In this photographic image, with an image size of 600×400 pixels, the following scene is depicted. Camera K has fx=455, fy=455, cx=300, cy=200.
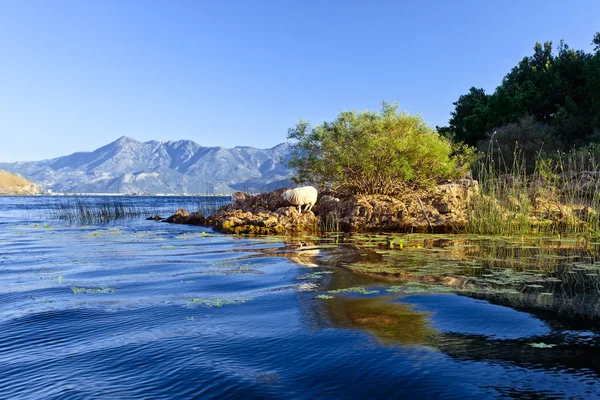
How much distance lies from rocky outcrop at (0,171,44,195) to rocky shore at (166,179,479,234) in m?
171

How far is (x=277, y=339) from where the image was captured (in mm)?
4641

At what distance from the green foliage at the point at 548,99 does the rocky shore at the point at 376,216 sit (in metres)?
12.8

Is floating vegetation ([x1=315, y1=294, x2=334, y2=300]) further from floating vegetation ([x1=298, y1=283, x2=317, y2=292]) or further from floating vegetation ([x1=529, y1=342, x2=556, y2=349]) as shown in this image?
floating vegetation ([x1=529, y1=342, x2=556, y2=349])

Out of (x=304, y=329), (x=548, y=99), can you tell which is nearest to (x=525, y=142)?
(x=548, y=99)

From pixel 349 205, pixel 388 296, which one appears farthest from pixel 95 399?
pixel 349 205

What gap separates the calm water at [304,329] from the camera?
3545 mm

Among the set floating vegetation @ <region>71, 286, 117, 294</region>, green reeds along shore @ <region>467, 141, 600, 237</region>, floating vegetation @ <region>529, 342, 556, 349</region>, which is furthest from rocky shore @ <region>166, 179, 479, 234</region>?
floating vegetation @ <region>529, 342, 556, 349</region>

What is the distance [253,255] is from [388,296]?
5375mm

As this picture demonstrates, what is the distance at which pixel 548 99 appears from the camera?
31375 millimetres

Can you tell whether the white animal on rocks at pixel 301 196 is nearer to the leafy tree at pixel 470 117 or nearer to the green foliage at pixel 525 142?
the green foliage at pixel 525 142

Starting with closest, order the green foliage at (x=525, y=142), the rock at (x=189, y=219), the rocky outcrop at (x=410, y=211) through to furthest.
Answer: the rocky outcrop at (x=410, y=211) < the rock at (x=189, y=219) < the green foliage at (x=525, y=142)

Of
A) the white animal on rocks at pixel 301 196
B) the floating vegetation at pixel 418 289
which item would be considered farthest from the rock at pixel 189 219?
the floating vegetation at pixel 418 289

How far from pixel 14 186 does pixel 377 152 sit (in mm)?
184023

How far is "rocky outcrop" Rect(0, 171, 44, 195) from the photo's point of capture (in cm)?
16250
